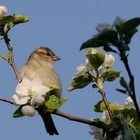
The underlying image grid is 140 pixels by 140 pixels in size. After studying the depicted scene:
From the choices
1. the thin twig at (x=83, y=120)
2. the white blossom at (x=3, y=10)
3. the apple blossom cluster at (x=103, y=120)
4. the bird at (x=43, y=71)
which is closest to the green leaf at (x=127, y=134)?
the thin twig at (x=83, y=120)

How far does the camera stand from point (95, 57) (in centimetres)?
219

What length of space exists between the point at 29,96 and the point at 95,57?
0.42m

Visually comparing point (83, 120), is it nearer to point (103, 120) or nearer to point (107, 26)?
point (103, 120)

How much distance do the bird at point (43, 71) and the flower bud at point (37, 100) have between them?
5.21 ft

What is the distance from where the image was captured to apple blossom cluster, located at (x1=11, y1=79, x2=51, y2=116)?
231cm

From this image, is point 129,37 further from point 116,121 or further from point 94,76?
point 94,76

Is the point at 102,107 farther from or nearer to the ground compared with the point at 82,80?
nearer to the ground

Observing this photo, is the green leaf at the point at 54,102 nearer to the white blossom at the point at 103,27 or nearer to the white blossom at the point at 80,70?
the white blossom at the point at 80,70

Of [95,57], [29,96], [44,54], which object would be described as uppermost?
[95,57]

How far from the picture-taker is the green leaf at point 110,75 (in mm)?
2326

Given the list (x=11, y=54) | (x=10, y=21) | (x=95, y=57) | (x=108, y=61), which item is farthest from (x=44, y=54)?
(x=95, y=57)

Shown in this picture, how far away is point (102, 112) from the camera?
228 cm

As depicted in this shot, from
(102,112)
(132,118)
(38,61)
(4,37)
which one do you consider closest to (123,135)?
(132,118)

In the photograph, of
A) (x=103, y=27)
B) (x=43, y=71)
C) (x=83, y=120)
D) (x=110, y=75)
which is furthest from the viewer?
(x=43, y=71)
